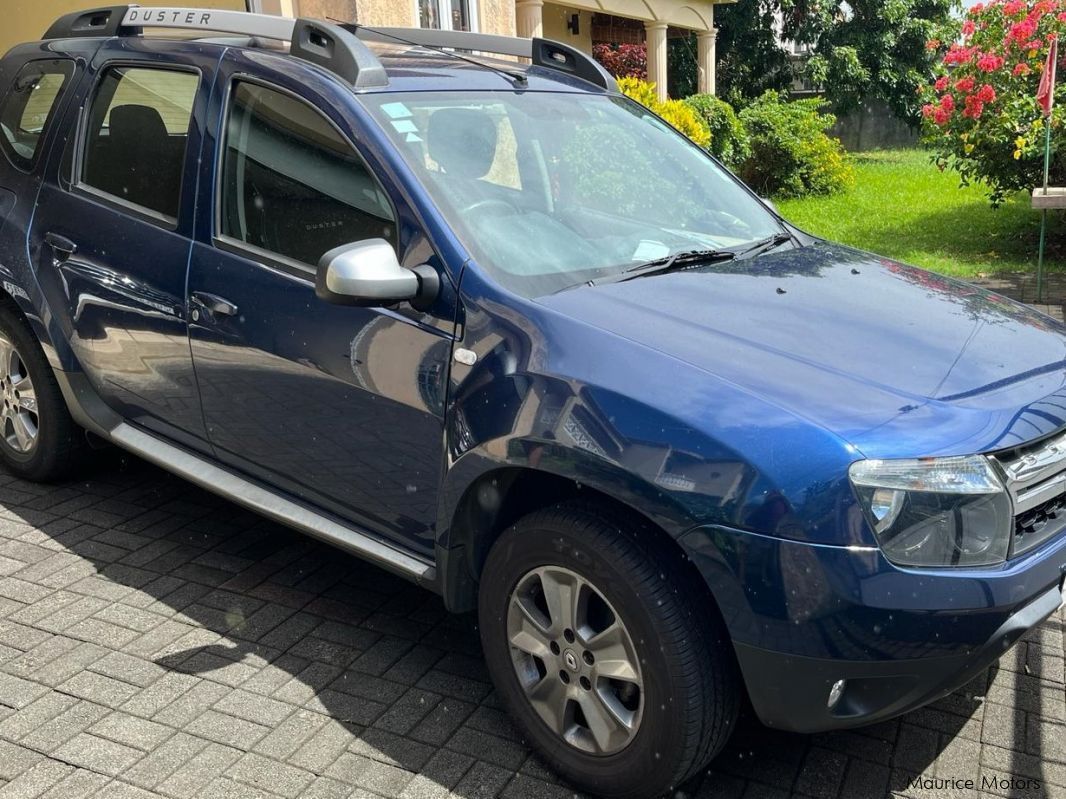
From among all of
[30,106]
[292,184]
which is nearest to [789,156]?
[30,106]

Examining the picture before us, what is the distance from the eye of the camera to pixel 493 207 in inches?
125

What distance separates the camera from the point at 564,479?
9.07ft

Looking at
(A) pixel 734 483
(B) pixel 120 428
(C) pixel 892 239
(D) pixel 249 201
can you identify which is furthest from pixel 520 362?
(C) pixel 892 239

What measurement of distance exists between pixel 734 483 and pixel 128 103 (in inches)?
115

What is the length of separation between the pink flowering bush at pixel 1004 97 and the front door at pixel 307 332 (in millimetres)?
8027

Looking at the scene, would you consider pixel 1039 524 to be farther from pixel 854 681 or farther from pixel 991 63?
pixel 991 63

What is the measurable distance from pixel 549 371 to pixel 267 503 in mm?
1326

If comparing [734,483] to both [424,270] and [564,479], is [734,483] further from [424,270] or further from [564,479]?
[424,270]

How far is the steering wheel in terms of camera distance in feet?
10.3

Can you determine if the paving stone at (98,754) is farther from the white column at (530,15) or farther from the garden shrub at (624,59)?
the garden shrub at (624,59)

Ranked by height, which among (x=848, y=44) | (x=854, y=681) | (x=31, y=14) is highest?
(x=31, y=14)

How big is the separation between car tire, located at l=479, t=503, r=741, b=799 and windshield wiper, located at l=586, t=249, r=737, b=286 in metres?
0.75

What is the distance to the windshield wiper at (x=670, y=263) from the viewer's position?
309 cm

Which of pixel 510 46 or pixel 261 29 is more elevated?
pixel 261 29
